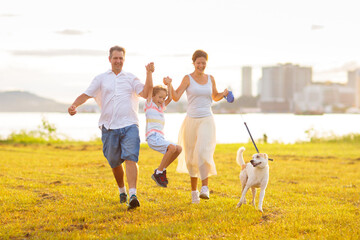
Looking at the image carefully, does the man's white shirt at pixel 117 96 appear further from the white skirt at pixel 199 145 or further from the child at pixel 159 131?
the white skirt at pixel 199 145

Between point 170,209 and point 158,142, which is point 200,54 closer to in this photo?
point 158,142

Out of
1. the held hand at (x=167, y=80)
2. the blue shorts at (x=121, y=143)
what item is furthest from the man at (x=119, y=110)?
the held hand at (x=167, y=80)

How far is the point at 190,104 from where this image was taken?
25.8 ft

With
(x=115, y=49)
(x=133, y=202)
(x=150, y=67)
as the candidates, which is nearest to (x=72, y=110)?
(x=115, y=49)

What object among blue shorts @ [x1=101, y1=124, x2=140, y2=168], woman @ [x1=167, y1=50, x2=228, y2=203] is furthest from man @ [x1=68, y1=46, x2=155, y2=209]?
woman @ [x1=167, y1=50, x2=228, y2=203]

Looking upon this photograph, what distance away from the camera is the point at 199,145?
7.90 metres

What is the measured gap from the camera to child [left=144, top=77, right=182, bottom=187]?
7129mm

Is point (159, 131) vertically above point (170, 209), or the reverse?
point (159, 131)

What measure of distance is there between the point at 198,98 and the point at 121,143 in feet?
5.36

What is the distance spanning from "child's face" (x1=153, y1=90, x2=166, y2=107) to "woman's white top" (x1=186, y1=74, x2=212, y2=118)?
57cm

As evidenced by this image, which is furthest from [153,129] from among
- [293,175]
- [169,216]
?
[293,175]

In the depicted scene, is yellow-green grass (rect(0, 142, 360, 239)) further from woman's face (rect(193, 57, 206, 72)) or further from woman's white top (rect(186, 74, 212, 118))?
woman's face (rect(193, 57, 206, 72))

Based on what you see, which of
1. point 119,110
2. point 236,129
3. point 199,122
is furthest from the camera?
point 236,129

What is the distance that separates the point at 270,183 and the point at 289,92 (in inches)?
6926
